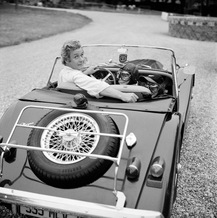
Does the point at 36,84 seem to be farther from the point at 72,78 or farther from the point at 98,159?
the point at 98,159

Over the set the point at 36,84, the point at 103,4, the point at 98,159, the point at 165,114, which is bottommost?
the point at 36,84

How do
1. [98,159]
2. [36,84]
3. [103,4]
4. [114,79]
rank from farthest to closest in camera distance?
1. [103,4]
2. [36,84]
3. [114,79]
4. [98,159]

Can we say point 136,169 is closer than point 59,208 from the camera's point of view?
No

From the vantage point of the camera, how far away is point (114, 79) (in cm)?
367

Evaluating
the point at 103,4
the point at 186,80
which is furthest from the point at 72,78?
the point at 103,4

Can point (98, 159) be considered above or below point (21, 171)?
above

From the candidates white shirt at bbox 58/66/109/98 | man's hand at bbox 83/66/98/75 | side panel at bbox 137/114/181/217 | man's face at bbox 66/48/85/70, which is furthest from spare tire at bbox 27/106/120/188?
man's hand at bbox 83/66/98/75

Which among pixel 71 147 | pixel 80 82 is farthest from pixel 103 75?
pixel 71 147

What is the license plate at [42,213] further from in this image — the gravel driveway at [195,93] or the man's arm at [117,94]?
the man's arm at [117,94]

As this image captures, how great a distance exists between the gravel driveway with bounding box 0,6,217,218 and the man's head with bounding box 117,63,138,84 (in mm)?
1149

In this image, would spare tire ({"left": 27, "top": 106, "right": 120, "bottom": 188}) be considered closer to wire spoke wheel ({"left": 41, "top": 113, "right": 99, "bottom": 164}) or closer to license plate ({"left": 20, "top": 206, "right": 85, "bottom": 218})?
wire spoke wheel ({"left": 41, "top": 113, "right": 99, "bottom": 164})

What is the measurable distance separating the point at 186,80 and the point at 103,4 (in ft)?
117

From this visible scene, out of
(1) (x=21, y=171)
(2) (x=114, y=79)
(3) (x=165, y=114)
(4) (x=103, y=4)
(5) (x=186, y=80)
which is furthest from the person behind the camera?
(4) (x=103, y=4)

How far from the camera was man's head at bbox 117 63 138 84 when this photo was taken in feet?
11.4
